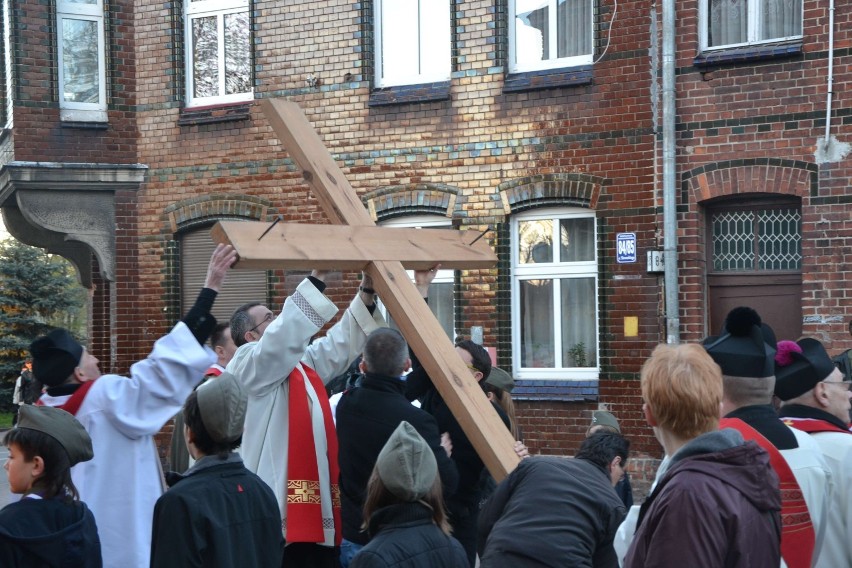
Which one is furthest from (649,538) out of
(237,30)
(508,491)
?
(237,30)

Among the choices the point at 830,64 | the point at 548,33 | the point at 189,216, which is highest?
the point at 548,33

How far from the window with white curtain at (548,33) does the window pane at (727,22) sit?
1.41 metres

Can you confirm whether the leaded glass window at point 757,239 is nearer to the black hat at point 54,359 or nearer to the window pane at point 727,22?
the window pane at point 727,22

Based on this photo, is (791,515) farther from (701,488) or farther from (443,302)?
(443,302)

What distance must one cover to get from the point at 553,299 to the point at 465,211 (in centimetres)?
143

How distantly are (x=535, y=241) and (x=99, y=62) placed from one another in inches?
261

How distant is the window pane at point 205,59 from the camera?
14.6 m

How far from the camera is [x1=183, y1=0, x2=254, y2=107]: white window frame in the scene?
1448cm

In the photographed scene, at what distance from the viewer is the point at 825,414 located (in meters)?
4.34

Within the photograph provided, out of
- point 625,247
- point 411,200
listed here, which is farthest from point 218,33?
point 625,247

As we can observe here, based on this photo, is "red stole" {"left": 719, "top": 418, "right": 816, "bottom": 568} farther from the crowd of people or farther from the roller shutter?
the roller shutter

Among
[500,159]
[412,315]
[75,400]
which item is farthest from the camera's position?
[500,159]

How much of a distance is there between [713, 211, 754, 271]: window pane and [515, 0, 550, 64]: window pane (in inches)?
111

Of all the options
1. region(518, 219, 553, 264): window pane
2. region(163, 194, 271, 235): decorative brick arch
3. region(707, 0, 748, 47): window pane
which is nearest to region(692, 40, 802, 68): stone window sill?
region(707, 0, 748, 47): window pane
